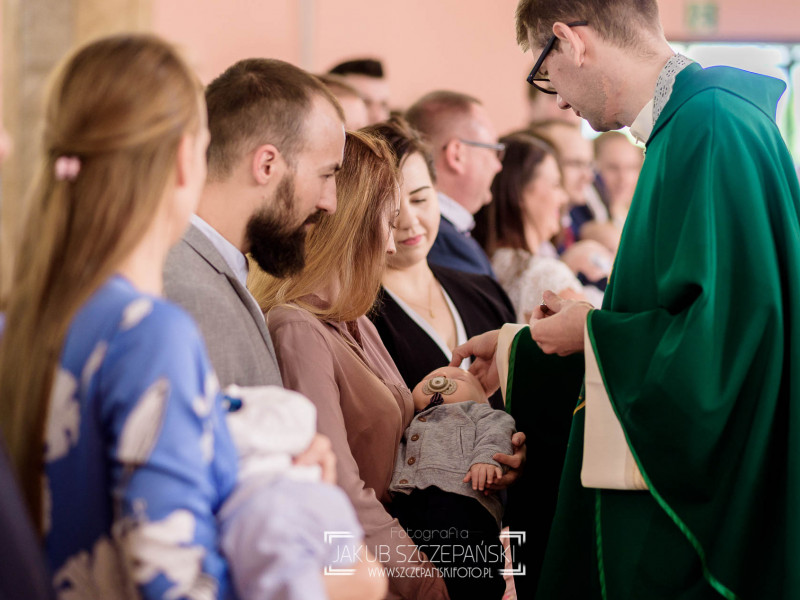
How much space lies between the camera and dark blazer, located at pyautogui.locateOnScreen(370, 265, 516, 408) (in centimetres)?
269

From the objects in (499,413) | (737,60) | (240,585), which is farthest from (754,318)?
(737,60)

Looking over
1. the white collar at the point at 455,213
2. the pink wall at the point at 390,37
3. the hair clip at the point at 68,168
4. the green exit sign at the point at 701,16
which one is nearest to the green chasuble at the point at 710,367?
the hair clip at the point at 68,168

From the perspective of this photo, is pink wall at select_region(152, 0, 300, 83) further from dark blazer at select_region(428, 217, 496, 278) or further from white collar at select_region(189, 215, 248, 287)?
white collar at select_region(189, 215, 248, 287)

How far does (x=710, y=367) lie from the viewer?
182cm

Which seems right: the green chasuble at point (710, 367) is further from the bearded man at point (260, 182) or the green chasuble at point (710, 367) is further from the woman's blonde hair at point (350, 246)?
the bearded man at point (260, 182)

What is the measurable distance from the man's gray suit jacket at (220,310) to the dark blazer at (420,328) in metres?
0.87

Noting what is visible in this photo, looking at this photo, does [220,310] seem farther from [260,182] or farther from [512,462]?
[512,462]

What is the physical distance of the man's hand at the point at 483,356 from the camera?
2486 millimetres

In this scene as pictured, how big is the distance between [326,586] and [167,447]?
1.45 feet

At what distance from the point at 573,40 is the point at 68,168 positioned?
4.35 ft

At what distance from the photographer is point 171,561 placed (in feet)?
3.66

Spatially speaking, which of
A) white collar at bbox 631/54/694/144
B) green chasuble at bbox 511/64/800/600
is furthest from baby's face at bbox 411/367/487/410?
white collar at bbox 631/54/694/144

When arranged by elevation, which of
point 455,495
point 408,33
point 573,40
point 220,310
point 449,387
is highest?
point 573,40

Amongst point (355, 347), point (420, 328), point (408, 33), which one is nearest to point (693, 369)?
point (355, 347)
